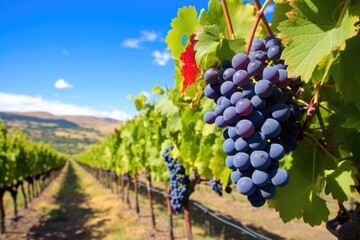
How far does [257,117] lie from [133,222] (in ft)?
39.9

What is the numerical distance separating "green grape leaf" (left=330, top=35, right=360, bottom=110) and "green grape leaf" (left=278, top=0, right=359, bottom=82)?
10 cm

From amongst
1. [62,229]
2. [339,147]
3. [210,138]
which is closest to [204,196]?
[62,229]

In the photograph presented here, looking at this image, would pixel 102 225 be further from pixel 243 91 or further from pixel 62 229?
pixel 243 91

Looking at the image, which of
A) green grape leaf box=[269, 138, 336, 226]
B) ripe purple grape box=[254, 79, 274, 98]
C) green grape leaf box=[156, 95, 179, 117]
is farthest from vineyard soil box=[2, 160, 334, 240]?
ripe purple grape box=[254, 79, 274, 98]

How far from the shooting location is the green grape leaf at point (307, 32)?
1.09m

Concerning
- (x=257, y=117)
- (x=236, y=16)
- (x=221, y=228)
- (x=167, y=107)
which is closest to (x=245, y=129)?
(x=257, y=117)

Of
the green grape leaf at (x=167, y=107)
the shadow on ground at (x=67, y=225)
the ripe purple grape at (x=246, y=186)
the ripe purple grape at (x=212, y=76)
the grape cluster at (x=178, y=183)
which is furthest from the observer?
the shadow on ground at (x=67, y=225)

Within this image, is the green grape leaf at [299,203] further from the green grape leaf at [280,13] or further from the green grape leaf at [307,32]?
the green grape leaf at [280,13]

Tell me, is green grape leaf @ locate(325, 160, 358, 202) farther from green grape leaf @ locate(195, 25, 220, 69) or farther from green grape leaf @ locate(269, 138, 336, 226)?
green grape leaf @ locate(195, 25, 220, 69)

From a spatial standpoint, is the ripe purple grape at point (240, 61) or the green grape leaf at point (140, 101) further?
the green grape leaf at point (140, 101)

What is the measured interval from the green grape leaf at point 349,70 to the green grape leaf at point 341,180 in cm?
32

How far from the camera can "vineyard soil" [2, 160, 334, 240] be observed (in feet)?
34.3

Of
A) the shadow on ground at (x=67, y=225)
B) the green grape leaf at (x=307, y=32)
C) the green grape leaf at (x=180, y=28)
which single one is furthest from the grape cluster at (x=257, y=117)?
the shadow on ground at (x=67, y=225)

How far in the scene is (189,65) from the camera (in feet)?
5.40
